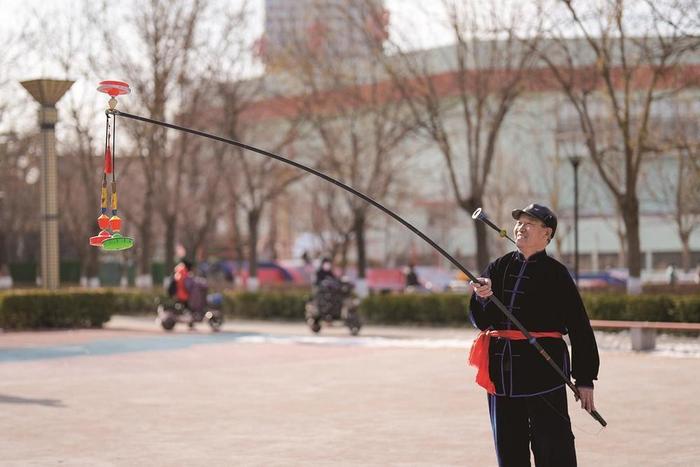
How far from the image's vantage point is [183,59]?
101 ft

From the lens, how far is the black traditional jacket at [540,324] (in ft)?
17.5

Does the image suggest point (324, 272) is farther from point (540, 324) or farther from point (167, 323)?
point (540, 324)

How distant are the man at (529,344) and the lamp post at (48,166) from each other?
17078 mm

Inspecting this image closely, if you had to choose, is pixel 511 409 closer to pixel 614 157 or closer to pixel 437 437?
→ pixel 437 437

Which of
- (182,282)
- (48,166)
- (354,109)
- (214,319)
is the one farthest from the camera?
(354,109)

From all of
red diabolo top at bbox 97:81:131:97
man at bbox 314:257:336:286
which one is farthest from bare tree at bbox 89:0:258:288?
red diabolo top at bbox 97:81:131:97

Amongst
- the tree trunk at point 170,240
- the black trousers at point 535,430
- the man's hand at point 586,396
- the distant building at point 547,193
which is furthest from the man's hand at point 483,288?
the distant building at point 547,193

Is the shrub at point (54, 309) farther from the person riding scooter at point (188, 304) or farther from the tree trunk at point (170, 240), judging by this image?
the tree trunk at point (170, 240)

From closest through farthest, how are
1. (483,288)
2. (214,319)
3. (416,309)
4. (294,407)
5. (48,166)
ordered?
(483,288)
(294,407)
(48,166)
(214,319)
(416,309)

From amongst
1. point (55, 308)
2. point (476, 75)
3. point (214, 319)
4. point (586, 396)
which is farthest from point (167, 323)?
point (586, 396)

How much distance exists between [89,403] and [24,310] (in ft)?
41.4

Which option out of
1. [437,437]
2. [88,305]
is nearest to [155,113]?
[88,305]

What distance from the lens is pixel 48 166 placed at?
2245cm

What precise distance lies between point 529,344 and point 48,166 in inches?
730
